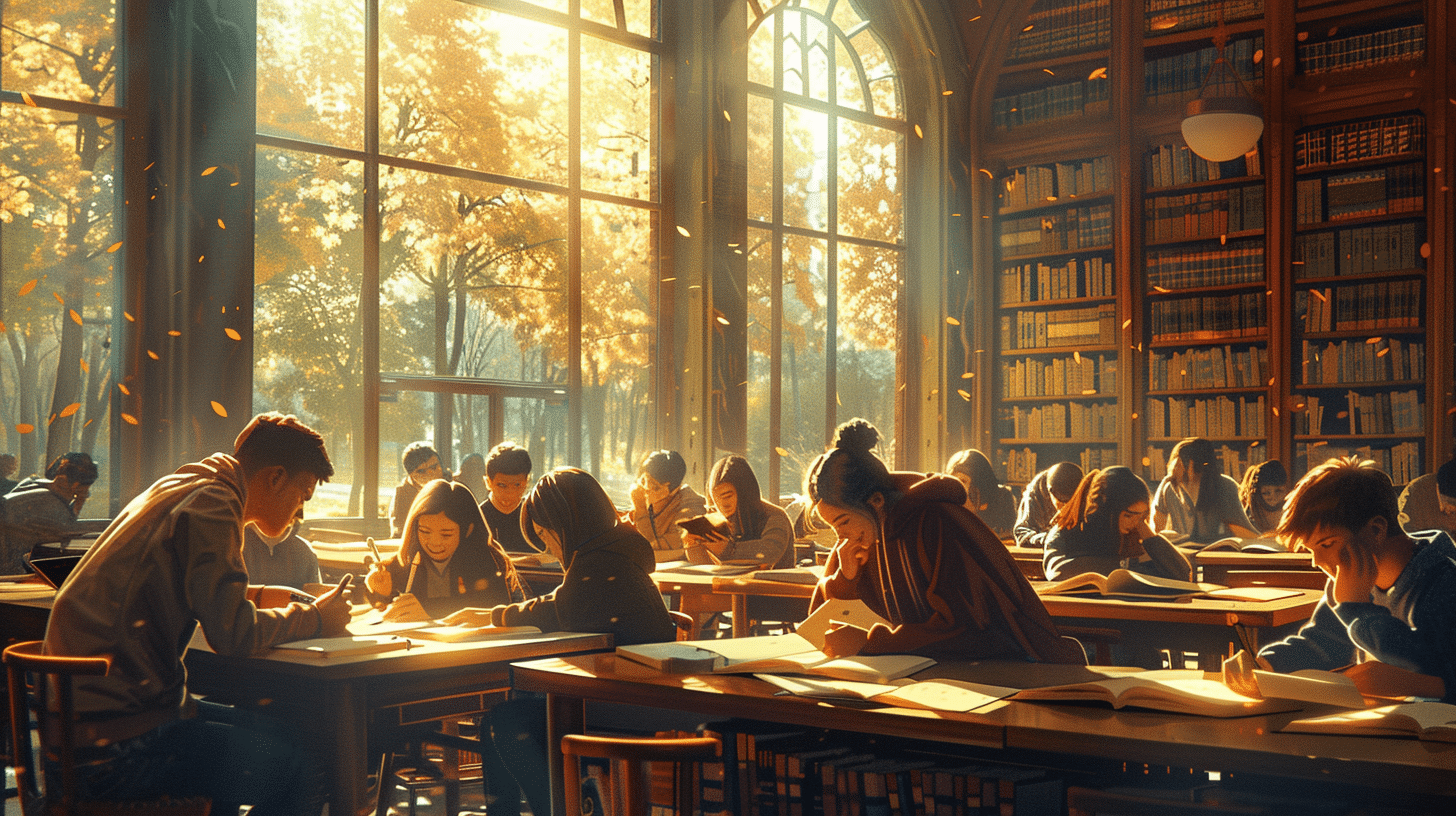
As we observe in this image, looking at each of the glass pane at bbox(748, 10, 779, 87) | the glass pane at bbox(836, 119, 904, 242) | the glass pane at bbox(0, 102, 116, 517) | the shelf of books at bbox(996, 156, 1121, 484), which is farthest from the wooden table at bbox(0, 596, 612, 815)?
the glass pane at bbox(836, 119, 904, 242)

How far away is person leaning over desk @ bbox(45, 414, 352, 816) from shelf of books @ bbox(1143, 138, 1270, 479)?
23.8ft

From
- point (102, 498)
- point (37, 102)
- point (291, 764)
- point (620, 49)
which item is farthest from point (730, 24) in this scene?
point (291, 764)

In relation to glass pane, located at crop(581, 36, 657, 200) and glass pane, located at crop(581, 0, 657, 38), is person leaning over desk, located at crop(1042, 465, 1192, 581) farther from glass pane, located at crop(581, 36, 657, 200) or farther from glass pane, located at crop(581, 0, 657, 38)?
glass pane, located at crop(581, 0, 657, 38)

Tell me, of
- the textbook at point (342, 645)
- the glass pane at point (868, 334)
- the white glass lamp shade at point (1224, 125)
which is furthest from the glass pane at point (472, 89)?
the textbook at point (342, 645)

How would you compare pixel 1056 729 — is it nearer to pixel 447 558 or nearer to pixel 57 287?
pixel 447 558

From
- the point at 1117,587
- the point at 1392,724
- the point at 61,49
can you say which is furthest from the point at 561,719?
the point at 61,49

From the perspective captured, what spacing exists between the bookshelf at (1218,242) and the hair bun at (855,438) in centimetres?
599

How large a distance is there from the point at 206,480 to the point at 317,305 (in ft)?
14.0

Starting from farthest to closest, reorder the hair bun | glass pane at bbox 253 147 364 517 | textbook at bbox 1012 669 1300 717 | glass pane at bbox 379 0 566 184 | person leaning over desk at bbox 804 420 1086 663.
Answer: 1. glass pane at bbox 379 0 566 184
2. glass pane at bbox 253 147 364 517
3. the hair bun
4. person leaning over desk at bbox 804 420 1086 663
5. textbook at bbox 1012 669 1300 717

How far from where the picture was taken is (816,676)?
7.88ft

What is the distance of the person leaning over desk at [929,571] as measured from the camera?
105 inches

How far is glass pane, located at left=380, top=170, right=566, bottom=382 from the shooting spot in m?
7.05

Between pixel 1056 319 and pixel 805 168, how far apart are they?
7.22ft

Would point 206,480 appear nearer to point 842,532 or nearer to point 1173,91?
point 842,532
